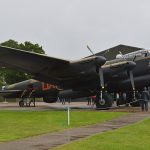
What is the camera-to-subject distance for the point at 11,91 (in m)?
38.0

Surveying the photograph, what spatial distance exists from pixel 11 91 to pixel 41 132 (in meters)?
25.7

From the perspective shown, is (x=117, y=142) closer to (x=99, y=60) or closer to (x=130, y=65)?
(x=99, y=60)

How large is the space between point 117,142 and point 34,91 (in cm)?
2536

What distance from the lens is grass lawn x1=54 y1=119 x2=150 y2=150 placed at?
950cm

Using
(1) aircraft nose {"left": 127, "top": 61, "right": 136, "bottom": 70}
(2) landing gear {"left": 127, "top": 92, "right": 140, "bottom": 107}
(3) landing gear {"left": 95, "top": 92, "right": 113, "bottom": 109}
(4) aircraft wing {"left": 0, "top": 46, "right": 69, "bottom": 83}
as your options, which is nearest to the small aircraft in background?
(4) aircraft wing {"left": 0, "top": 46, "right": 69, "bottom": 83}

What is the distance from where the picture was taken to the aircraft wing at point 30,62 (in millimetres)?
25391

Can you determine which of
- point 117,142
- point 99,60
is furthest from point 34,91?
point 117,142

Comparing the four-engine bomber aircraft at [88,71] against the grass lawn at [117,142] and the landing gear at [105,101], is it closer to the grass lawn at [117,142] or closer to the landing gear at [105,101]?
the landing gear at [105,101]

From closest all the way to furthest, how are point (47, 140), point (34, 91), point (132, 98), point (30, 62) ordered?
point (47, 140) < point (30, 62) < point (132, 98) < point (34, 91)

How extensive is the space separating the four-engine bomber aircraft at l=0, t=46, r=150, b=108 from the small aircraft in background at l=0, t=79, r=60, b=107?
306 cm

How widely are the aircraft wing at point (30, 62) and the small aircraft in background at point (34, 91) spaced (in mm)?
4760

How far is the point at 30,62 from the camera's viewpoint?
26.8m

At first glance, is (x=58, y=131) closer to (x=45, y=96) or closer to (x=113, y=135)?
(x=113, y=135)

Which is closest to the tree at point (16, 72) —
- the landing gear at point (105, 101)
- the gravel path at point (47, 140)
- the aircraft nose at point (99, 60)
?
the landing gear at point (105, 101)
